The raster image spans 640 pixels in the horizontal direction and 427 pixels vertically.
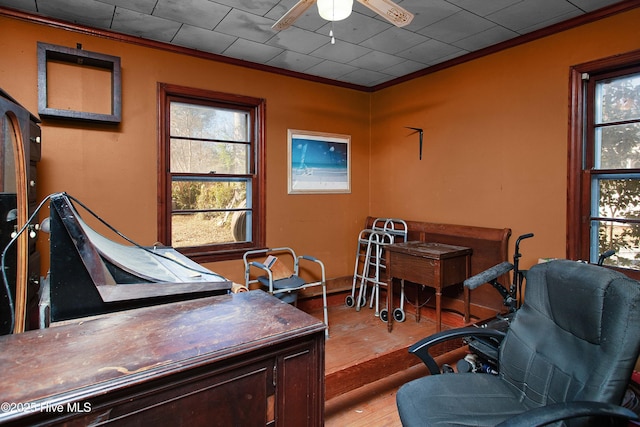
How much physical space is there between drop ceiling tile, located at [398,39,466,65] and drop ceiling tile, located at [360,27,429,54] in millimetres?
84

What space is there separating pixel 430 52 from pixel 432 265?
75.6 inches

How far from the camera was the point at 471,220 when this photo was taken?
339cm

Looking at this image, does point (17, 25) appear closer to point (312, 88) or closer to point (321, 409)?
point (312, 88)

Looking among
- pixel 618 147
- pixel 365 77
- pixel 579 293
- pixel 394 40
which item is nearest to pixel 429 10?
pixel 394 40

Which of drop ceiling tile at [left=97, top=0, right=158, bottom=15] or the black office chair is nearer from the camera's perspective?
the black office chair

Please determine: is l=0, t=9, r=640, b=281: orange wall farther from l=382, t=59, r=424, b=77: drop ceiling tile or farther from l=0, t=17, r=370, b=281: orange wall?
l=382, t=59, r=424, b=77: drop ceiling tile

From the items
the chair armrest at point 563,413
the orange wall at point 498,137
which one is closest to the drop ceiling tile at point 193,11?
the orange wall at point 498,137

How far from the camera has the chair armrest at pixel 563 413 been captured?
107 centimetres

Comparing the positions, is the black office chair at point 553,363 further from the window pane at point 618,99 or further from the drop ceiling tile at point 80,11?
the drop ceiling tile at point 80,11

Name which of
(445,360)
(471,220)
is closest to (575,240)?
(471,220)

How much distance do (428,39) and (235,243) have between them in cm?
257

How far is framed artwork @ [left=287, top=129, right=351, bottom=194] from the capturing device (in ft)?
12.8

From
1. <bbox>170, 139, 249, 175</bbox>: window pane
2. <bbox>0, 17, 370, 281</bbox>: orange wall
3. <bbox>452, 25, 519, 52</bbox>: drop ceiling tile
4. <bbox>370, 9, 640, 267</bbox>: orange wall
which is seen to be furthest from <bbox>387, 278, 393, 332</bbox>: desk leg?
<bbox>452, 25, 519, 52</bbox>: drop ceiling tile

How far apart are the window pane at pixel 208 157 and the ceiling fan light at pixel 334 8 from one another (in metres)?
2.08
